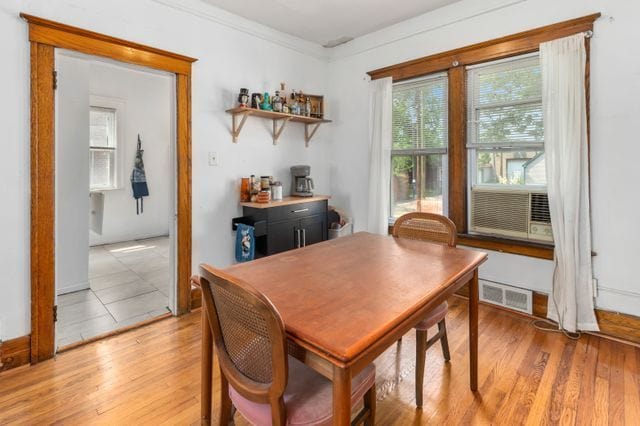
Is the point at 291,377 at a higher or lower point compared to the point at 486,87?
lower

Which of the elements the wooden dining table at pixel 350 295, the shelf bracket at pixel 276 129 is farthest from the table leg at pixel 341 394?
the shelf bracket at pixel 276 129

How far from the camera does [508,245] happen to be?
2.92m

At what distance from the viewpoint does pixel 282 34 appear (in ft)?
11.9

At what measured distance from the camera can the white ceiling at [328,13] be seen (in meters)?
3.05

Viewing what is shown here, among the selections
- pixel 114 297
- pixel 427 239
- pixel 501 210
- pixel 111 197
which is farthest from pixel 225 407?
pixel 111 197

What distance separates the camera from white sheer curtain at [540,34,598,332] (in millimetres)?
2459

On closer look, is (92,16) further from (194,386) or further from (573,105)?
(573,105)

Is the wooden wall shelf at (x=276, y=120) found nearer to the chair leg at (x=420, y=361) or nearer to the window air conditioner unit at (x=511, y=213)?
the window air conditioner unit at (x=511, y=213)

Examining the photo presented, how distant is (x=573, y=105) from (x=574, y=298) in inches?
55.2

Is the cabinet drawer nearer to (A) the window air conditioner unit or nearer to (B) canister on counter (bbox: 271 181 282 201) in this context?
(B) canister on counter (bbox: 271 181 282 201)

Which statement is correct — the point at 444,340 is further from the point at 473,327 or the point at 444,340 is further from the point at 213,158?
the point at 213,158

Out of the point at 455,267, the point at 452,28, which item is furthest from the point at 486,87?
the point at 455,267

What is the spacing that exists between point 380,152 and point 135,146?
432 centimetres

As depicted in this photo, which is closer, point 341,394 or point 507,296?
point 341,394
